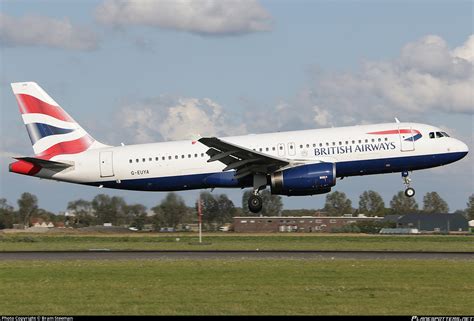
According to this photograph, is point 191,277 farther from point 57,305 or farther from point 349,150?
point 349,150

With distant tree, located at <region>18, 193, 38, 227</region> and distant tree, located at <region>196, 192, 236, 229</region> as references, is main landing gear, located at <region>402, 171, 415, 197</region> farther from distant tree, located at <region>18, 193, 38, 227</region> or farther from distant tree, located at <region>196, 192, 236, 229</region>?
distant tree, located at <region>18, 193, 38, 227</region>

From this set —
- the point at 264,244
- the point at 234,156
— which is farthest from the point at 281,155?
the point at 264,244

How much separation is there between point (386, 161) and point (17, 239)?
103ft

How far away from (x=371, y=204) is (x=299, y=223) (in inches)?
891

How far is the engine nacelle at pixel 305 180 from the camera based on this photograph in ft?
133

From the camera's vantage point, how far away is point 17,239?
6047 centimetres

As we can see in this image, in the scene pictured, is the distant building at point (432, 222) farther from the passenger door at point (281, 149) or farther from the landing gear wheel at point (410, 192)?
the passenger door at point (281, 149)

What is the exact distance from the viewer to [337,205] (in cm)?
10481

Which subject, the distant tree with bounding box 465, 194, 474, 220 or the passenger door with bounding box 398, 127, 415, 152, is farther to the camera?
the distant tree with bounding box 465, 194, 474, 220

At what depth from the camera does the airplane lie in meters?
41.3

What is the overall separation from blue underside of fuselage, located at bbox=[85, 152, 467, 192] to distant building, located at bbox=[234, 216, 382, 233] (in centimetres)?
3727

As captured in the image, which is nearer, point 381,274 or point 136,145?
point 381,274

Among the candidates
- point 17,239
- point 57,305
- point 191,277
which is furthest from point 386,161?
point 17,239

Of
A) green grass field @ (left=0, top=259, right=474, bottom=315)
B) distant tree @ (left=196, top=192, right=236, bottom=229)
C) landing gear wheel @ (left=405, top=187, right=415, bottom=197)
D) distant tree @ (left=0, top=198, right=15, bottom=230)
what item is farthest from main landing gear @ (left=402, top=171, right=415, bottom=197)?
distant tree @ (left=0, top=198, right=15, bottom=230)
